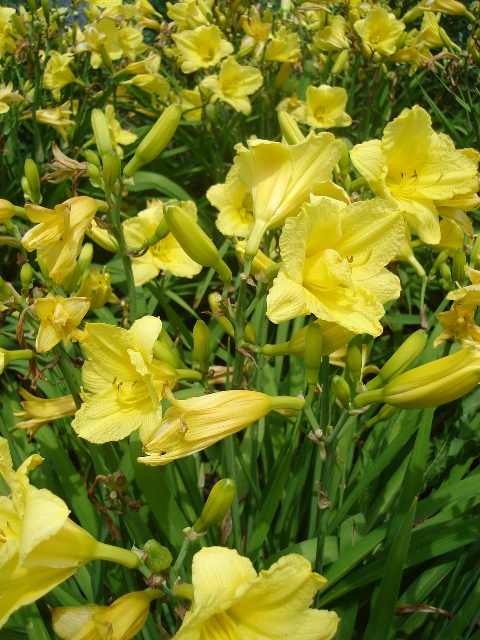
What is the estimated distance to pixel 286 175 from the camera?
1.18 m

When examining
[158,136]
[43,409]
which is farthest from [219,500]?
[158,136]

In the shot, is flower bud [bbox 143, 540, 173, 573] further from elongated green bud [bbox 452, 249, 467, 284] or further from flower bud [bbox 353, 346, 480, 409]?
elongated green bud [bbox 452, 249, 467, 284]

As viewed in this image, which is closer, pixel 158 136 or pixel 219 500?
pixel 219 500

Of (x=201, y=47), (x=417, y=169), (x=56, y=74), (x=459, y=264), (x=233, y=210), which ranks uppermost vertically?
(x=56, y=74)

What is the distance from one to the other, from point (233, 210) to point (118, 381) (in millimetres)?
866

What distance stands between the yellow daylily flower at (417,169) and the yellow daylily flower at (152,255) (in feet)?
2.33

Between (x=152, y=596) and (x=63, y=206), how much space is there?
78 cm

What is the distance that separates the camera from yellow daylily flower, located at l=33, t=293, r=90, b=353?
1.29 m

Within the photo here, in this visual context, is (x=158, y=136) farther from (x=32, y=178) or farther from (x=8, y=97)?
(x=8, y=97)

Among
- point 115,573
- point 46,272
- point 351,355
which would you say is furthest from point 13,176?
point 351,355

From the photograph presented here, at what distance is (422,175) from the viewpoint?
4.60ft

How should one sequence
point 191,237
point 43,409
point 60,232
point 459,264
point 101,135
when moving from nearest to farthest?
point 191,237
point 60,232
point 101,135
point 43,409
point 459,264

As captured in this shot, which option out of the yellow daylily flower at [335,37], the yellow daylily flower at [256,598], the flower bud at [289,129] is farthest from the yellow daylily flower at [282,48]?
the yellow daylily flower at [256,598]

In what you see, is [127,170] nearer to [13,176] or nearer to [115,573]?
[115,573]
